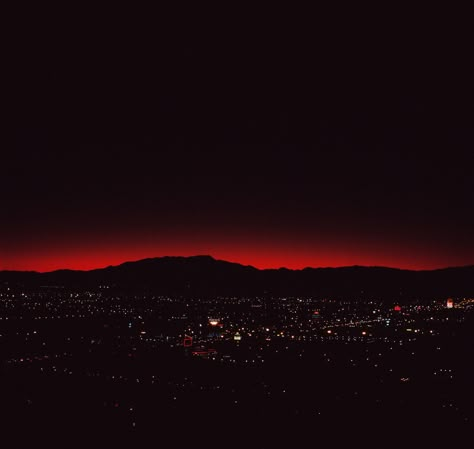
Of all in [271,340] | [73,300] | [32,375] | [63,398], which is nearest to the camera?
[63,398]

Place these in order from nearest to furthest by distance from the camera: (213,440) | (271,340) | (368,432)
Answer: (213,440) < (368,432) < (271,340)

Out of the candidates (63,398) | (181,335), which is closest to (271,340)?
(181,335)

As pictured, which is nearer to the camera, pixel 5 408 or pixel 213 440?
pixel 213 440

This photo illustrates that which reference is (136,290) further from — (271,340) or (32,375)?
(32,375)

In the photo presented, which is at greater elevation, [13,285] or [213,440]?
[13,285]

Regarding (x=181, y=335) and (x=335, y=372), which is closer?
(x=335, y=372)

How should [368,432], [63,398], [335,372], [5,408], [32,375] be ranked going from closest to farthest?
[368,432], [5,408], [63,398], [32,375], [335,372]

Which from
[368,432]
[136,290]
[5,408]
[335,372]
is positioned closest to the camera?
[368,432]

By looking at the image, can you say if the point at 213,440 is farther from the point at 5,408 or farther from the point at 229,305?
the point at 229,305

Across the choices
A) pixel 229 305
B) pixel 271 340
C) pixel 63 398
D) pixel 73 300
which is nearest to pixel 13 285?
pixel 73 300
